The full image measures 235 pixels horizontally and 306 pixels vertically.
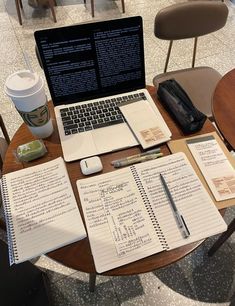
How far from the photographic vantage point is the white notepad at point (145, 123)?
818mm

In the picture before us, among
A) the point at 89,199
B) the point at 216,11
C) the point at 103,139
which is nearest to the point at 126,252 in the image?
the point at 89,199

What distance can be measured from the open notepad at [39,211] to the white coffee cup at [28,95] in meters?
0.14

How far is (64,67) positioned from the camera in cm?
84

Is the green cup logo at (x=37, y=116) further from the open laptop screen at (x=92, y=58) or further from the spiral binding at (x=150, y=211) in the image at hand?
the spiral binding at (x=150, y=211)

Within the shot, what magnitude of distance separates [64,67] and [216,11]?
1044 mm

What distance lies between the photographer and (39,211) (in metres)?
0.67

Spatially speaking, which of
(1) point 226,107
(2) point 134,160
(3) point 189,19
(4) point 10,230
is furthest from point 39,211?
(3) point 189,19

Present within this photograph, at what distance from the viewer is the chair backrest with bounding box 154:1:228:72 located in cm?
139

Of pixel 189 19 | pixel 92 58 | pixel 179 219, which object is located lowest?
pixel 179 219

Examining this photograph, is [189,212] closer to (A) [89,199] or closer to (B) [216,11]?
(A) [89,199]

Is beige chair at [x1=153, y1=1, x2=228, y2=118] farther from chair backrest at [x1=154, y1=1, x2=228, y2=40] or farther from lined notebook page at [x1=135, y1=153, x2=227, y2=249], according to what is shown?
lined notebook page at [x1=135, y1=153, x2=227, y2=249]

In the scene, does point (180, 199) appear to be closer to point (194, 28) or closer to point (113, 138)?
point (113, 138)

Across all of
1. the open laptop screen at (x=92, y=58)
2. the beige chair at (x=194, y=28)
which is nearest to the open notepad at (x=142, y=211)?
the open laptop screen at (x=92, y=58)

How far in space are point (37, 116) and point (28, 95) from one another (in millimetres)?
80
